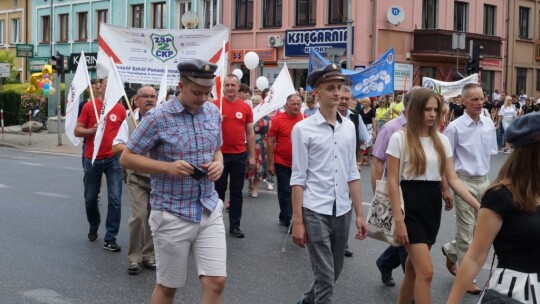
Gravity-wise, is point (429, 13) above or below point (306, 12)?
above

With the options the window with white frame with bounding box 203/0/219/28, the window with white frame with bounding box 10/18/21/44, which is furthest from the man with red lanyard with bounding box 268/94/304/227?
the window with white frame with bounding box 10/18/21/44

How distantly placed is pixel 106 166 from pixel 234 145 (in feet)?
5.18

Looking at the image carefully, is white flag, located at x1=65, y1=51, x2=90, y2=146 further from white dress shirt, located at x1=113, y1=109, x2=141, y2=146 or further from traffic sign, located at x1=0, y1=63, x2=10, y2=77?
traffic sign, located at x1=0, y1=63, x2=10, y2=77

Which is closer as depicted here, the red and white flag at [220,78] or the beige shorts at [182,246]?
the beige shorts at [182,246]

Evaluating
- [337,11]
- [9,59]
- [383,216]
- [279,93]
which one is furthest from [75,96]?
[9,59]

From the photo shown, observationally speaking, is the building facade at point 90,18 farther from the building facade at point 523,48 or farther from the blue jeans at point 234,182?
the blue jeans at point 234,182

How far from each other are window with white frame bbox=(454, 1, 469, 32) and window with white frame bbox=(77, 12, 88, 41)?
1979 centimetres

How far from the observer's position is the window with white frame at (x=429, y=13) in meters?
33.6

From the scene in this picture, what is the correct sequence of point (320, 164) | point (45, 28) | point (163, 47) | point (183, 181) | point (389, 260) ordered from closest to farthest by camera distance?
point (183, 181)
point (320, 164)
point (389, 260)
point (163, 47)
point (45, 28)

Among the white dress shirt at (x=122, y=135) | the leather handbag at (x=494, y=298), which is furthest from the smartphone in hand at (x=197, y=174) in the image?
the white dress shirt at (x=122, y=135)

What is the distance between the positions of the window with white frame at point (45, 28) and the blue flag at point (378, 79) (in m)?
31.2

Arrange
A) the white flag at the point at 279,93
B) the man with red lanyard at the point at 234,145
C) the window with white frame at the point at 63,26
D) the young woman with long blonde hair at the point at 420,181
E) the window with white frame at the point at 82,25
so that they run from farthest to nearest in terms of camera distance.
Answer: the window with white frame at the point at 63,26, the window with white frame at the point at 82,25, the white flag at the point at 279,93, the man with red lanyard at the point at 234,145, the young woman with long blonde hair at the point at 420,181

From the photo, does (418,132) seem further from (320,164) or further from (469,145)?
(469,145)

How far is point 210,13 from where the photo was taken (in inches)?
1448
